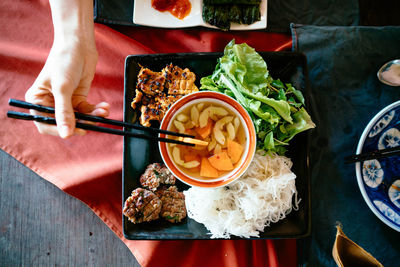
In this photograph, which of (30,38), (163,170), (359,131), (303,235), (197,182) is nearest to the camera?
(197,182)

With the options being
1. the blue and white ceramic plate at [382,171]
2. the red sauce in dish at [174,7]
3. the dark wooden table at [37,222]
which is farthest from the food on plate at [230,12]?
the dark wooden table at [37,222]

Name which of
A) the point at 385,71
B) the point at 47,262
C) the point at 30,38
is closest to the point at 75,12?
the point at 30,38

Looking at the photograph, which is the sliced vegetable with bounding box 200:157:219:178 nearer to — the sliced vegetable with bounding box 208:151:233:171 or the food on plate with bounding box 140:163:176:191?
the sliced vegetable with bounding box 208:151:233:171

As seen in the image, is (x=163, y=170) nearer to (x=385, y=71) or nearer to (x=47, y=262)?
(x=47, y=262)

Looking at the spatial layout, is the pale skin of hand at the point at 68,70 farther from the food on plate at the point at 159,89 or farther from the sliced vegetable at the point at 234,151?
the sliced vegetable at the point at 234,151

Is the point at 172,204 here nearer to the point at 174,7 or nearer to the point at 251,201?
the point at 251,201

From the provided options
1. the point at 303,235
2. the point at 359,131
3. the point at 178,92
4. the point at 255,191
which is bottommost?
the point at 303,235

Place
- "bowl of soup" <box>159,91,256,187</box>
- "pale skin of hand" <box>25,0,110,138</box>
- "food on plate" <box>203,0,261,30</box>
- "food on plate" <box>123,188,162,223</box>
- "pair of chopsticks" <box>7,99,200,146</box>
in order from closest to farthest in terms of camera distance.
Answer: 1. "pair of chopsticks" <box>7,99,200,146</box>
2. "pale skin of hand" <box>25,0,110,138</box>
3. "bowl of soup" <box>159,91,256,187</box>
4. "food on plate" <box>123,188,162,223</box>
5. "food on plate" <box>203,0,261,30</box>

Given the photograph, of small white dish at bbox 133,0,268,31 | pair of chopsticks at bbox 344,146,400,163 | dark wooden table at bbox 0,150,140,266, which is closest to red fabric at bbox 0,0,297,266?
small white dish at bbox 133,0,268,31
